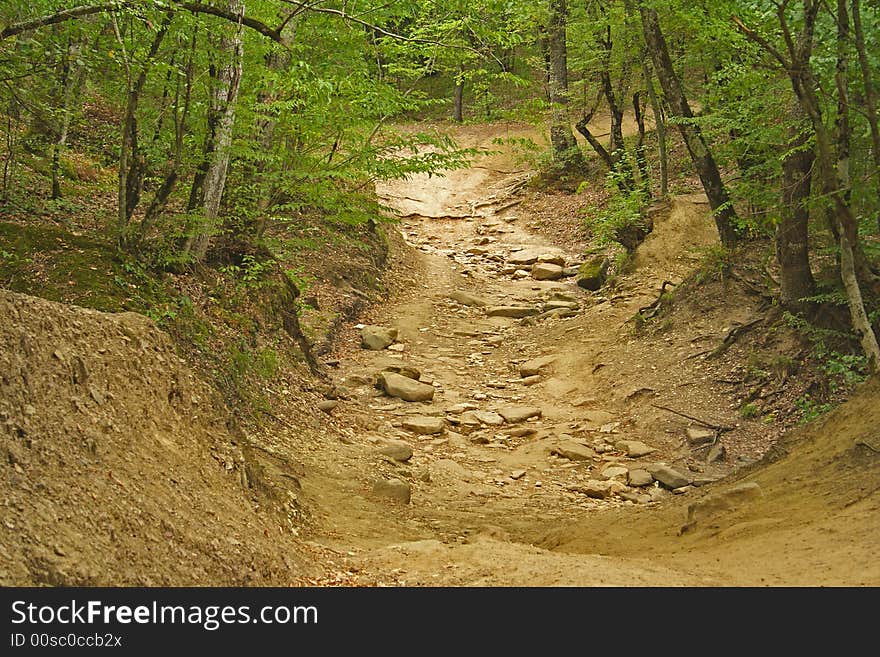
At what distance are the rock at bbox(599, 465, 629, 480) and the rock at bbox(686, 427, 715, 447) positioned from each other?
1042 mm

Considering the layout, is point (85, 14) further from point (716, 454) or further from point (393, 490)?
point (716, 454)

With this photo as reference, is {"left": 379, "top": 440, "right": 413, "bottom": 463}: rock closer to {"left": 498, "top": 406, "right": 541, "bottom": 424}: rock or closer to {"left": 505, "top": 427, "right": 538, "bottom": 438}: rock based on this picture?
{"left": 505, "top": 427, "right": 538, "bottom": 438}: rock

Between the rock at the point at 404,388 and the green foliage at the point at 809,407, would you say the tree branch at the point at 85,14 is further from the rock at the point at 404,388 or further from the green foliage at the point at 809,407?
the green foliage at the point at 809,407

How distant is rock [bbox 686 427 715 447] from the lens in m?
9.35

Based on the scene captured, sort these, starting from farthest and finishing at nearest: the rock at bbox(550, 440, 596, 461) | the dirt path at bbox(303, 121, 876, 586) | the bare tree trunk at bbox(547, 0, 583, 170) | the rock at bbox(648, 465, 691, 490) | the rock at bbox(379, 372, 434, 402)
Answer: the bare tree trunk at bbox(547, 0, 583, 170) → the rock at bbox(379, 372, 434, 402) → the rock at bbox(550, 440, 596, 461) → the rock at bbox(648, 465, 691, 490) → the dirt path at bbox(303, 121, 876, 586)

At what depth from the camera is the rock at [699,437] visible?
9.35 m

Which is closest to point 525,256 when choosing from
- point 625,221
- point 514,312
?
point 625,221

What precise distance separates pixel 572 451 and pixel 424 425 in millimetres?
1976

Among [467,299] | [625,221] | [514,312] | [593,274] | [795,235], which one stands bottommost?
[514,312]

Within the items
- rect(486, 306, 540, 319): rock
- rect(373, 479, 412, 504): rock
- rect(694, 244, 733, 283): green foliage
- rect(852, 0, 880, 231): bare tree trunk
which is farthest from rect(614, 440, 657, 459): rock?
rect(486, 306, 540, 319): rock

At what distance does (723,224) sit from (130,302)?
30.3ft

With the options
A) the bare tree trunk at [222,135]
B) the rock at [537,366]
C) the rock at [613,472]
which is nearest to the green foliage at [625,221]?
Answer: the rock at [537,366]

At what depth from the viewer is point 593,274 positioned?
16438 mm
